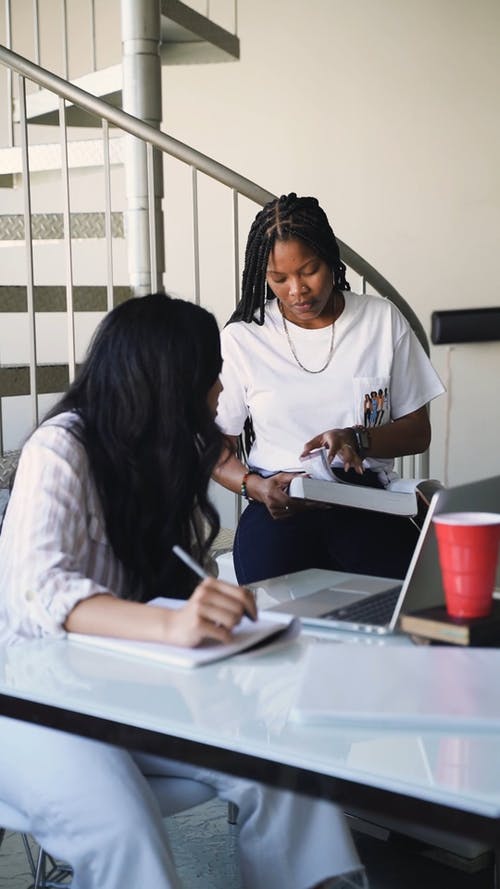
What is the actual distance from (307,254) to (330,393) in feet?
0.91

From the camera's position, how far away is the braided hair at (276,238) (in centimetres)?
221

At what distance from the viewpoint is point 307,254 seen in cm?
219

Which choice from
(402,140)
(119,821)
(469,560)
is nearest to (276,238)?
(469,560)

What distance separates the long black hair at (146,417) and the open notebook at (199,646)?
0.81 ft

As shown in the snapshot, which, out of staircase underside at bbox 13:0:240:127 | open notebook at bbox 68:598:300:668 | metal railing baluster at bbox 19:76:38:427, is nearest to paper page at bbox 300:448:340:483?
open notebook at bbox 68:598:300:668

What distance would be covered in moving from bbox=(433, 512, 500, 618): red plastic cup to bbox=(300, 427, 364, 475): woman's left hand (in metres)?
0.80

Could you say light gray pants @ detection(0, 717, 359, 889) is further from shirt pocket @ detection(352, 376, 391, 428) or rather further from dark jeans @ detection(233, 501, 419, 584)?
shirt pocket @ detection(352, 376, 391, 428)

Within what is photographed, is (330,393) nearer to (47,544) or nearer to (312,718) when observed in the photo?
(47,544)

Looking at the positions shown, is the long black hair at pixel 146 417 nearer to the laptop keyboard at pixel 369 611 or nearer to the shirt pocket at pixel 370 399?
the laptop keyboard at pixel 369 611

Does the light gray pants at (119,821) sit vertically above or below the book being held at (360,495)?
below

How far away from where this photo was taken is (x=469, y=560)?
4.01 ft

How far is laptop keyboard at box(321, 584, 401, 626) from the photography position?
4.48 ft

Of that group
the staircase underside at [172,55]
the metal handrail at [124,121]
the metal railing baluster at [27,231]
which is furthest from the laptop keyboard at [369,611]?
the staircase underside at [172,55]

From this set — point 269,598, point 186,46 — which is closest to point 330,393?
point 269,598
